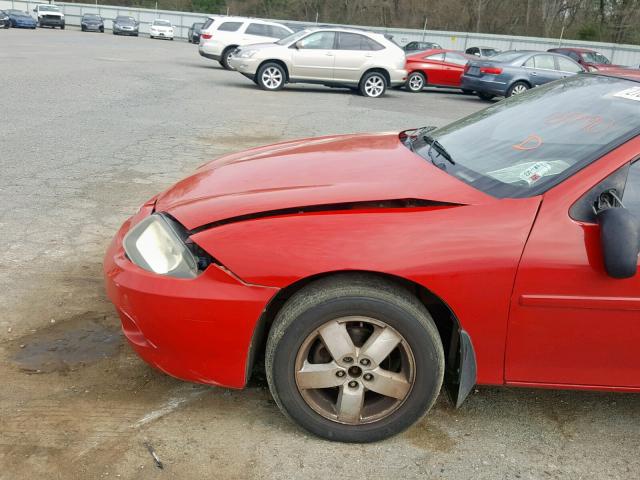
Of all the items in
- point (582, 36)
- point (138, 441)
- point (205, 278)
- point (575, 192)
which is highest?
point (582, 36)

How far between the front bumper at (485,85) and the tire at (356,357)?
625 inches


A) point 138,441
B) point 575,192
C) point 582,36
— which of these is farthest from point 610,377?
point 582,36

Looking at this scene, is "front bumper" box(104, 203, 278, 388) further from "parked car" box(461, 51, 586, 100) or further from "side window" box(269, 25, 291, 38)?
"side window" box(269, 25, 291, 38)

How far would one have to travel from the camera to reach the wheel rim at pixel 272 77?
15547mm

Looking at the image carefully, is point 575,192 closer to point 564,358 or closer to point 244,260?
point 564,358

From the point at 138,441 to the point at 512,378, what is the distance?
1.57 metres

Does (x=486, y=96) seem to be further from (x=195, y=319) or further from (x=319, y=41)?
(x=195, y=319)

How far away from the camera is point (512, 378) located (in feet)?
8.55

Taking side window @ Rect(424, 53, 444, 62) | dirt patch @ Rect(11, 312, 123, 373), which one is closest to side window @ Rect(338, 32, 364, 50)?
side window @ Rect(424, 53, 444, 62)

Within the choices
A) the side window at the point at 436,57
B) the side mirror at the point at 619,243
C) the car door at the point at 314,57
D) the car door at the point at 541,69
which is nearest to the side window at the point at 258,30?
the car door at the point at 314,57

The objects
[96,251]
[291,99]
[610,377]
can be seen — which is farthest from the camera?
[291,99]

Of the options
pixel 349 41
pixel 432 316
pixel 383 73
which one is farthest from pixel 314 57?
pixel 432 316

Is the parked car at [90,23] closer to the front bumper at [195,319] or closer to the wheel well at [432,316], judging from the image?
the front bumper at [195,319]

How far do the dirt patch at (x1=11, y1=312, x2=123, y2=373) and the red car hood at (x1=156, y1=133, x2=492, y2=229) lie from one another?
2.77ft
